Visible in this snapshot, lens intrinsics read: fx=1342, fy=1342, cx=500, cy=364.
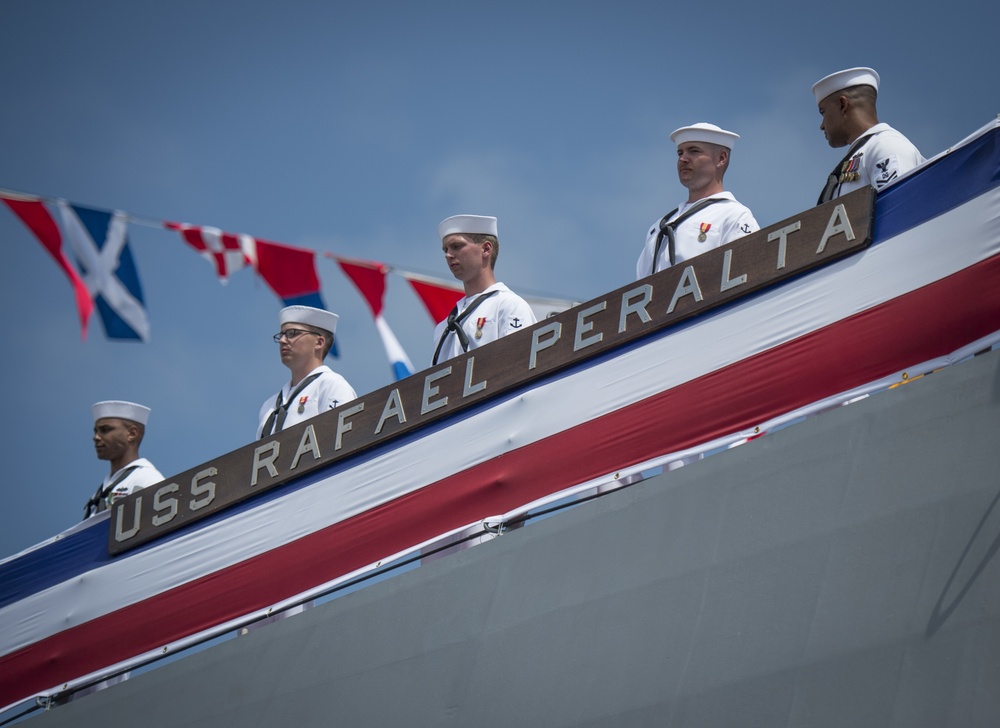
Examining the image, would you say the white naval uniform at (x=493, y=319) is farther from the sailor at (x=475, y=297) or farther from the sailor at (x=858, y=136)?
the sailor at (x=858, y=136)

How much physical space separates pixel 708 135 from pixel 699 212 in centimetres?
37

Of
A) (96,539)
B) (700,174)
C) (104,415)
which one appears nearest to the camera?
(700,174)

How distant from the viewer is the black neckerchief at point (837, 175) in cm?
438

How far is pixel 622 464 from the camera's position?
399 centimetres

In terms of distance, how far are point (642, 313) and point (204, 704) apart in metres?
2.00

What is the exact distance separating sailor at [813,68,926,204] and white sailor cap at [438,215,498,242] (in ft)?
4.51

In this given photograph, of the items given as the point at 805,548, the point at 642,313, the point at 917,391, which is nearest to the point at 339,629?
the point at 642,313

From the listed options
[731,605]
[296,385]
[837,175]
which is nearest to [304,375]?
[296,385]

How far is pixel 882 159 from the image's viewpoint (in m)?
4.29

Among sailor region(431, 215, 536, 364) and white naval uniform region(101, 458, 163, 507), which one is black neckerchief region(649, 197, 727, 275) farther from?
white naval uniform region(101, 458, 163, 507)

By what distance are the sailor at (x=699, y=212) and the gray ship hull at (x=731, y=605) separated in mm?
1170

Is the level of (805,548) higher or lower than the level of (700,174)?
lower

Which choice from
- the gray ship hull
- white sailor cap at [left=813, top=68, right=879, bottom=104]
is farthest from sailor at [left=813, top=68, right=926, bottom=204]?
the gray ship hull

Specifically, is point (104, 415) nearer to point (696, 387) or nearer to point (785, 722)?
point (696, 387)
